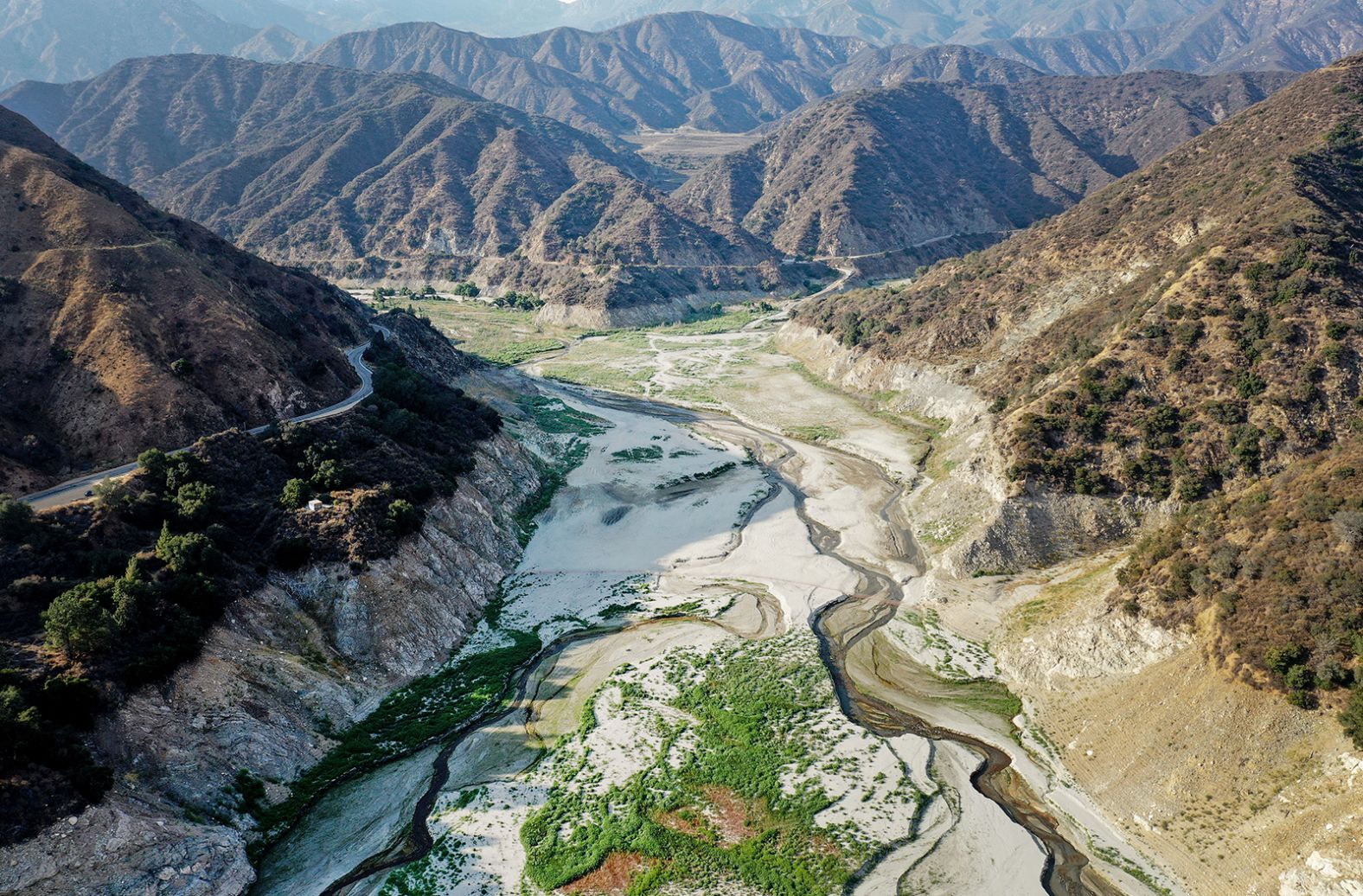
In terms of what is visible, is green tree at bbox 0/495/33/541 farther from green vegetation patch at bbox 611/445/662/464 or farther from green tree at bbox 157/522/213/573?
green vegetation patch at bbox 611/445/662/464

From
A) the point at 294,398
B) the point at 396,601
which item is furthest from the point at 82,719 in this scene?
the point at 294,398

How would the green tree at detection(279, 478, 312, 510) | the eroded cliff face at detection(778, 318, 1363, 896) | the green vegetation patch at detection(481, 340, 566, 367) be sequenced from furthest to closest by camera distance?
the green vegetation patch at detection(481, 340, 566, 367) → the green tree at detection(279, 478, 312, 510) → the eroded cliff face at detection(778, 318, 1363, 896)

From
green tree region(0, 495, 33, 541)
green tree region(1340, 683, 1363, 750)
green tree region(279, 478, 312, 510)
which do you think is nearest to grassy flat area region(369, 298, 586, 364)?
green tree region(279, 478, 312, 510)

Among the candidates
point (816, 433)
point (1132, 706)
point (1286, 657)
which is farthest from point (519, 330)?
point (1286, 657)

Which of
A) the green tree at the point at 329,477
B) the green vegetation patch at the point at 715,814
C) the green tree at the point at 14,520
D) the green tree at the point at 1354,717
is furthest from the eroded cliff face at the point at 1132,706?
the green tree at the point at 14,520

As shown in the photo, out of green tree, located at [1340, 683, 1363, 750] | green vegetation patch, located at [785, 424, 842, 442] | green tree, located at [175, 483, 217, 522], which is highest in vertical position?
green tree, located at [175, 483, 217, 522]

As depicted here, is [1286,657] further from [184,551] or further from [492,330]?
[492,330]
